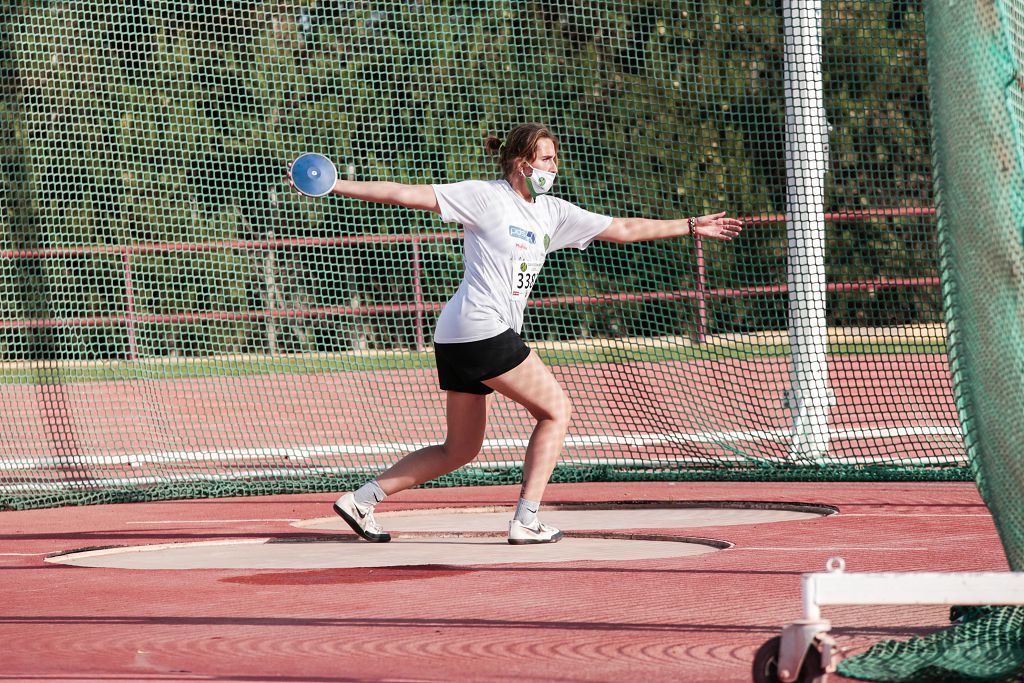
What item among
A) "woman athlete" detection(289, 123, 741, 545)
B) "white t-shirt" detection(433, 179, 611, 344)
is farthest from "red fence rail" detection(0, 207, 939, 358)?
"white t-shirt" detection(433, 179, 611, 344)

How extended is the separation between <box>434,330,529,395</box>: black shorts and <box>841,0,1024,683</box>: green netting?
2.43 m

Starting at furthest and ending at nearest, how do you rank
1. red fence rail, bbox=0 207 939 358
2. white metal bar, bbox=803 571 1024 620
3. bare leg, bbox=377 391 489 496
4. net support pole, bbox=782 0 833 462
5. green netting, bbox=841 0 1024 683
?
1. red fence rail, bbox=0 207 939 358
2. net support pole, bbox=782 0 833 462
3. bare leg, bbox=377 391 489 496
4. green netting, bbox=841 0 1024 683
5. white metal bar, bbox=803 571 1024 620

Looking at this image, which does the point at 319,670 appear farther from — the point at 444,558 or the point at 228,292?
the point at 228,292

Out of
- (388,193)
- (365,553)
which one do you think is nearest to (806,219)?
(365,553)

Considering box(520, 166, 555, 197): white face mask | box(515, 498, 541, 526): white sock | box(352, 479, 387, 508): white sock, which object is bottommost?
box(515, 498, 541, 526): white sock

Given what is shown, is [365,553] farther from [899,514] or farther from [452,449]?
[899,514]

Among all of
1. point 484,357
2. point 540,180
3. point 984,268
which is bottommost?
point 484,357

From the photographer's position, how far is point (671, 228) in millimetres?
7082

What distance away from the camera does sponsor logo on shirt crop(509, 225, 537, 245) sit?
6883 mm

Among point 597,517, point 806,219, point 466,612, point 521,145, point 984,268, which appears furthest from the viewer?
point 806,219

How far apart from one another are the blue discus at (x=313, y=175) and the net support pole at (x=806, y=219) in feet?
18.8

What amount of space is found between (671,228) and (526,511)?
159cm

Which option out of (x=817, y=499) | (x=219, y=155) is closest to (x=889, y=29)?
(x=817, y=499)

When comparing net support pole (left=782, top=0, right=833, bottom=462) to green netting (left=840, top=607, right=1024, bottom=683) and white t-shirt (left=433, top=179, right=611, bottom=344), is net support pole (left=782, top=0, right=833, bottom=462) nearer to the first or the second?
white t-shirt (left=433, top=179, right=611, bottom=344)
